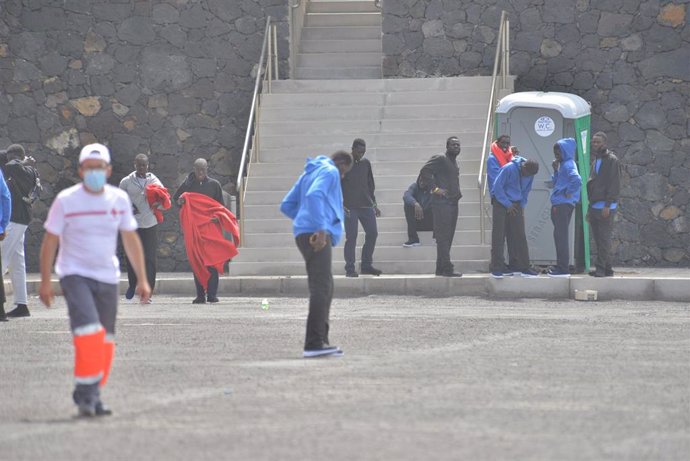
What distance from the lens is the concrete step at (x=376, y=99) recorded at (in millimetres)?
22453

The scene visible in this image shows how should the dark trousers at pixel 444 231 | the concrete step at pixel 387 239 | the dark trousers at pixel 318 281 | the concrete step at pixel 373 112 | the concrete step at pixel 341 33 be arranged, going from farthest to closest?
1. the concrete step at pixel 341 33
2. the concrete step at pixel 373 112
3. the concrete step at pixel 387 239
4. the dark trousers at pixel 444 231
5. the dark trousers at pixel 318 281

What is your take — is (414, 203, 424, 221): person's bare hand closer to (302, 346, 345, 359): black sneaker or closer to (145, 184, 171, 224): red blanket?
(145, 184, 171, 224): red blanket

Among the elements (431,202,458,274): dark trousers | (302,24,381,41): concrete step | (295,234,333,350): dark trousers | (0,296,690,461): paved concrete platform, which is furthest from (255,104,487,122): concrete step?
(295,234,333,350): dark trousers

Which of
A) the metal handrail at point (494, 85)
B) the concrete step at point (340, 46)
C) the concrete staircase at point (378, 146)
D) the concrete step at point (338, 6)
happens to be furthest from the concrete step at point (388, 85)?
the concrete step at point (338, 6)

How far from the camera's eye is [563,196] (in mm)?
18469

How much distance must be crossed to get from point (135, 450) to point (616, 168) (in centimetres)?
1168

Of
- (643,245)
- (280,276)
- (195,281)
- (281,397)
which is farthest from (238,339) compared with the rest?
(643,245)

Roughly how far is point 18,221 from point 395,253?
18.6ft

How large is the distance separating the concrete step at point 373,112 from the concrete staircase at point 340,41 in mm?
1389

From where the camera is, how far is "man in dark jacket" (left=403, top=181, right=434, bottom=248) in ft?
65.1

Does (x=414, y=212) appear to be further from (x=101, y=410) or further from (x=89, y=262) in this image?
(x=101, y=410)

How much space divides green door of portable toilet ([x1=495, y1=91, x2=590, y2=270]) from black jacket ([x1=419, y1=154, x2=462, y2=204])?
140cm

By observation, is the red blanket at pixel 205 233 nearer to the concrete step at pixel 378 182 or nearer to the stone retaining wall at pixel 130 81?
the concrete step at pixel 378 182

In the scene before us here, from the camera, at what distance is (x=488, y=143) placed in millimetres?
21438
